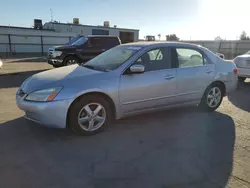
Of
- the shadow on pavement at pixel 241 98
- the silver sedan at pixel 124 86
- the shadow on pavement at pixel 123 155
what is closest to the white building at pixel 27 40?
the shadow on pavement at pixel 241 98

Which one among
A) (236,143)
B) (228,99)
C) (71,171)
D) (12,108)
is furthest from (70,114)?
(228,99)

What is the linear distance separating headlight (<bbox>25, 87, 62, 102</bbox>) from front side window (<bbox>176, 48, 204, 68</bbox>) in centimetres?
253

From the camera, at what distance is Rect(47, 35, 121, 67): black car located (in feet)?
41.2

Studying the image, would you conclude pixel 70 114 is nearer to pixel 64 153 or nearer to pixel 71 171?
pixel 64 153

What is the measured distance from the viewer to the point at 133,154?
354 cm

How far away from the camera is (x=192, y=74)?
199 inches

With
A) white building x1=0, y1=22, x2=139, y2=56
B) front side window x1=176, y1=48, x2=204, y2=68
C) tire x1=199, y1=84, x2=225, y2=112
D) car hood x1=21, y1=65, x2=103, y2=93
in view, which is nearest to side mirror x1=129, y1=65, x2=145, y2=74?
car hood x1=21, y1=65, x2=103, y2=93

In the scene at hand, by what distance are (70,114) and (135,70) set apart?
4.35ft

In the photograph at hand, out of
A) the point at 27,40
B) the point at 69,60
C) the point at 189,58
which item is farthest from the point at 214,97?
the point at 27,40

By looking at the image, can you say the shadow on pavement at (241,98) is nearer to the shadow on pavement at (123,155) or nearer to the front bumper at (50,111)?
the shadow on pavement at (123,155)

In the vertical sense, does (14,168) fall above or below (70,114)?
below

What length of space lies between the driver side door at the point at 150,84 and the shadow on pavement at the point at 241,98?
239 centimetres

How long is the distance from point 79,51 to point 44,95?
927cm

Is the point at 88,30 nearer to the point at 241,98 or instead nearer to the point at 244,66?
the point at 244,66
